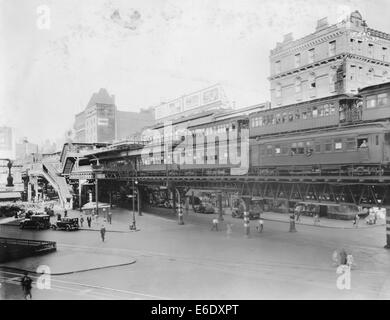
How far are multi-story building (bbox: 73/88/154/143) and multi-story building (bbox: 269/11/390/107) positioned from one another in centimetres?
6656

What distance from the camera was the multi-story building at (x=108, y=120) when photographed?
367ft

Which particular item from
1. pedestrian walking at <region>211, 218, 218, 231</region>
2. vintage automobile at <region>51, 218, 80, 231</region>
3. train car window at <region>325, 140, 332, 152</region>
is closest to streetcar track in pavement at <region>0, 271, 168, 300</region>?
train car window at <region>325, 140, 332, 152</region>

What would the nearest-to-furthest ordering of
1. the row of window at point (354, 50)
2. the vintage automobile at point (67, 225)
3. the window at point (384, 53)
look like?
the vintage automobile at point (67, 225) → the row of window at point (354, 50) → the window at point (384, 53)

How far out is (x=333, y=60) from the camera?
150ft

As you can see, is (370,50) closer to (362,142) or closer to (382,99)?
(382,99)

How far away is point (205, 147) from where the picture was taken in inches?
1943

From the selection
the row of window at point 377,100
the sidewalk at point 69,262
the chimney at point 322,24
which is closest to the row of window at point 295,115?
the row of window at point 377,100

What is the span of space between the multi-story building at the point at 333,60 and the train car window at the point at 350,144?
1840cm

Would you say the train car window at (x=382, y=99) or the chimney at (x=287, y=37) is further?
the chimney at (x=287, y=37)

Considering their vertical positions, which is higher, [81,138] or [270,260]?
[81,138]

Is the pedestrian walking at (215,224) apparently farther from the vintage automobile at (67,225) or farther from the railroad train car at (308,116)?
the vintage automobile at (67,225)

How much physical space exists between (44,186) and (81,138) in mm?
44017
